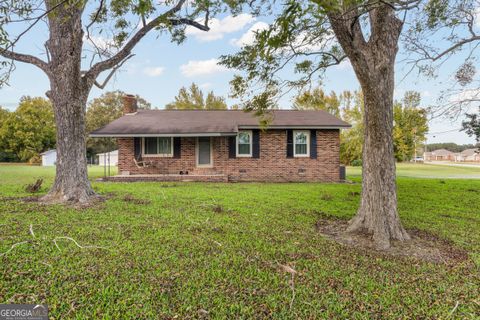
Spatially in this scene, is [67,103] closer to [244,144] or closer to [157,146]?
[157,146]

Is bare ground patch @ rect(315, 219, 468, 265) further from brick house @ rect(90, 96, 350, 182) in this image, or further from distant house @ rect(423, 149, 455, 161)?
distant house @ rect(423, 149, 455, 161)

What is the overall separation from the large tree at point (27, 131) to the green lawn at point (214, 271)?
39884 millimetres

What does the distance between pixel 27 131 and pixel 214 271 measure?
4571 cm

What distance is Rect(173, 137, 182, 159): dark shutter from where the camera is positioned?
13.8m

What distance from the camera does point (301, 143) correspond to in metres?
13.9

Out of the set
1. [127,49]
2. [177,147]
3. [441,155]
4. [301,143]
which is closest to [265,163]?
[301,143]

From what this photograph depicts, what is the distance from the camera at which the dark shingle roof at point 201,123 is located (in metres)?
13.1

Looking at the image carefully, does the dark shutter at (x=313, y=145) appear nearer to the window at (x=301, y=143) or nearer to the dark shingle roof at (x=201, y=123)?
the window at (x=301, y=143)

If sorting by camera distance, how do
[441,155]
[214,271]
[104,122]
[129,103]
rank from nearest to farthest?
[214,271] < [129,103] < [104,122] < [441,155]

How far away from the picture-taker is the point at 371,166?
14.6 feet

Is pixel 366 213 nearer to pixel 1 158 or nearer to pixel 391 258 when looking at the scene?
pixel 391 258

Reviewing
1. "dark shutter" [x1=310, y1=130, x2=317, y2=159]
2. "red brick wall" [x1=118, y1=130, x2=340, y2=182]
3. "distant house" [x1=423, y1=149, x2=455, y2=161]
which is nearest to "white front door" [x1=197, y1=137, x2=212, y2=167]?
"red brick wall" [x1=118, y1=130, x2=340, y2=182]

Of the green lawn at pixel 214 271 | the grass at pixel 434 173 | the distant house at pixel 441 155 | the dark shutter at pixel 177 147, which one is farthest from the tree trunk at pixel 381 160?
the distant house at pixel 441 155

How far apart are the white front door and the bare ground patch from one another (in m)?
9.53
